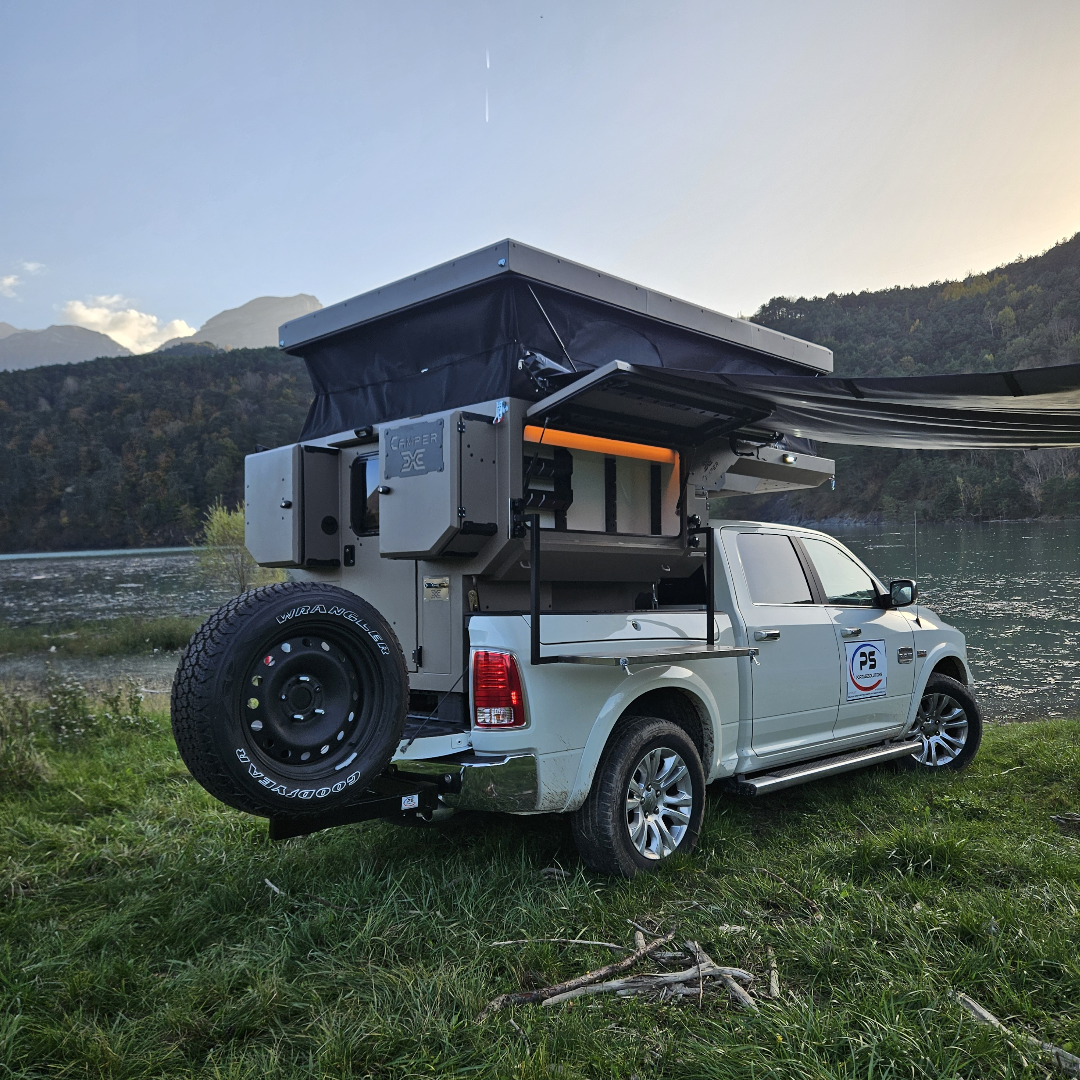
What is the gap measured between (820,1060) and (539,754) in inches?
67.5

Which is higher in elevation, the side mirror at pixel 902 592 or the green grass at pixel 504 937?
the side mirror at pixel 902 592

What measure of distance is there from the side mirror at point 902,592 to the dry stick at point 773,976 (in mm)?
→ 3454

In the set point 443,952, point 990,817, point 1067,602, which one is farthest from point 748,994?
point 1067,602

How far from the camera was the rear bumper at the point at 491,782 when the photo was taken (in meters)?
3.81

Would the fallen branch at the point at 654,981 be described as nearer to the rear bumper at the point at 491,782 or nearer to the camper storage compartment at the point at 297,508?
the rear bumper at the point at 491,782

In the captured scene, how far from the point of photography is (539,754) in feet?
12.7

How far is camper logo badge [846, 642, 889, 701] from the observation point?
5707 millimetres

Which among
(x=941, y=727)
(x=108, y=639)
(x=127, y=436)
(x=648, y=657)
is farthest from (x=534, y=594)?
(x=127, y=436)

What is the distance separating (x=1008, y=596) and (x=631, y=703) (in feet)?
91.8

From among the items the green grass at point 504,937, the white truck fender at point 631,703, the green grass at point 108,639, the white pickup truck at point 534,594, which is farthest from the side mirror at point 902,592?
the green grass at point 108,639

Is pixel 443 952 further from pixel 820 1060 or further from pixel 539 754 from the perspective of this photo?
pixel 820 1060

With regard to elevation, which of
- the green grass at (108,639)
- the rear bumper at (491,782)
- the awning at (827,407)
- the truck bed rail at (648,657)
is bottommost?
the green grass at (108,639)

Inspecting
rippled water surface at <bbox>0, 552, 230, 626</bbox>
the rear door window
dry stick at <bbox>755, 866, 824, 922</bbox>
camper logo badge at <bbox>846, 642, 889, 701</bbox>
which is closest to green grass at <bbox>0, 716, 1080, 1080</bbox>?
dry stick at <bbox>755, 866, 824, 922</bbox>

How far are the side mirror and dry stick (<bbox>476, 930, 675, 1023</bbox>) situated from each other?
3.63 meters
